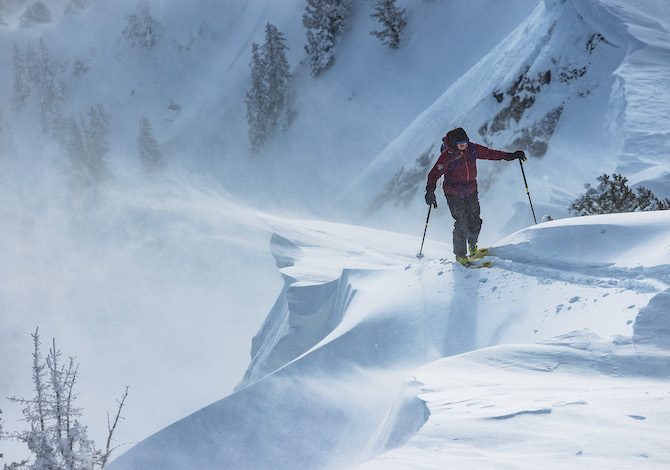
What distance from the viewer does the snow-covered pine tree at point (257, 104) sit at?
42.0 metres

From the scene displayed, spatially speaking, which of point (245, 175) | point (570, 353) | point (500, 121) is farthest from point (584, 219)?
point (245, 175)

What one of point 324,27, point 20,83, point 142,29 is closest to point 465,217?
point 324,27

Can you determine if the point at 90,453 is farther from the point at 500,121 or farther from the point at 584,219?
the point at 500,121

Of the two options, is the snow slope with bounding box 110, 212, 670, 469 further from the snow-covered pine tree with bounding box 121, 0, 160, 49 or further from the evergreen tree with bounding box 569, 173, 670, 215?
the snow-covered pine tree with bounding box 121, 0, 160, 49

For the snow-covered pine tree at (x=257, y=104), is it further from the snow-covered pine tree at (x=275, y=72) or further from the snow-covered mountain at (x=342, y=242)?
the snow-covered mountain at (x=342, y=242)

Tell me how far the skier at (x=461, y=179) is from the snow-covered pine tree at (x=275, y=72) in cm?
3461

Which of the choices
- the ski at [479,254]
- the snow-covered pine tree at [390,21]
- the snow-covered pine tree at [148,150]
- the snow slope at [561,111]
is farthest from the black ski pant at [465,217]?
the snow-covered pine tree at [148,150]

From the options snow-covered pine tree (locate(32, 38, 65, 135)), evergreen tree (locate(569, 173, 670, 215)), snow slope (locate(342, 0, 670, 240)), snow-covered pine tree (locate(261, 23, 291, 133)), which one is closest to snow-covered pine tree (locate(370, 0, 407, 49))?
snow-covered pine tree (locate(261, 23, 291, 133))

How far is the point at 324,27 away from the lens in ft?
137

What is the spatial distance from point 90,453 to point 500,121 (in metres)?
18.3

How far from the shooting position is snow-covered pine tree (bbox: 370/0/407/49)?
3878 centimetres

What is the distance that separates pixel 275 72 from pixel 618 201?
3187 centimetres

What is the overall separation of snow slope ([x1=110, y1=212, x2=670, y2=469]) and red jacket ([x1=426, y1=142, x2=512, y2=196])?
1016 mm

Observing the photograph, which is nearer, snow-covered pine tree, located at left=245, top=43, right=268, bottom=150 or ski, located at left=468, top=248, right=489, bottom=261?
ski, located at left=468, top=248, right=489, bottom=261
